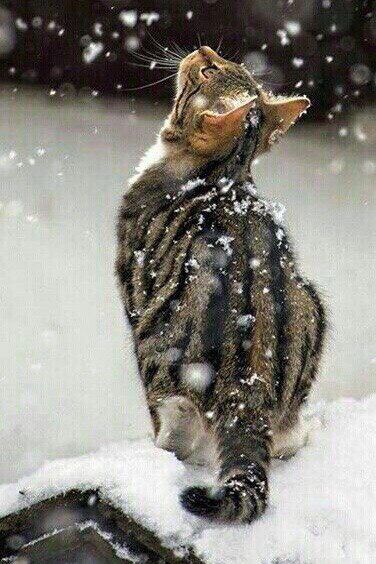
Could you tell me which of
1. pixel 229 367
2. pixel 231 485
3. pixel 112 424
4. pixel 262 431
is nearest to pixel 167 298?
pixel 229 367

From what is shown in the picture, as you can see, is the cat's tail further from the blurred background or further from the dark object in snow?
the blurred background

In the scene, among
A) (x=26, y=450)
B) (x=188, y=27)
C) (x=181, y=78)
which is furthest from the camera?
(x=188, y=27)

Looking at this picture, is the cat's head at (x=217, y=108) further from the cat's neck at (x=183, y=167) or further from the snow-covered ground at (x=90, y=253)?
the snow-covered ground at (x=90, y=253)

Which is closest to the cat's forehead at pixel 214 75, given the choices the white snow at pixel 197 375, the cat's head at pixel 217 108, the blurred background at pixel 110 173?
the cat's head at pixel 217 108

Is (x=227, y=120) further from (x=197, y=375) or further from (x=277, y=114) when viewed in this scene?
(x=197, y=375)

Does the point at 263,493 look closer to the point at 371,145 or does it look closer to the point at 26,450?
the point at 26,450

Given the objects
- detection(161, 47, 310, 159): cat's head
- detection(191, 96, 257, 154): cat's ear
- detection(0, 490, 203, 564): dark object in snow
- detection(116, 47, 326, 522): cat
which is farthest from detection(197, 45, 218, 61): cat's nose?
detection(0, 490, 203, 564): dark object in snow

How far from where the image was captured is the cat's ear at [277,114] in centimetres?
263

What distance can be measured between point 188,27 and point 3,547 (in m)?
4.33

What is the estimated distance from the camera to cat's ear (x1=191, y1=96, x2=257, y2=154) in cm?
241

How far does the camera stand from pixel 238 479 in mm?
1943

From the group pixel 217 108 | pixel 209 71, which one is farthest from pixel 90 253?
pixel 217 108

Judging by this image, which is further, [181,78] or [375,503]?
[181,78]

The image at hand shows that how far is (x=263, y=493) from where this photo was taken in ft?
6.27
